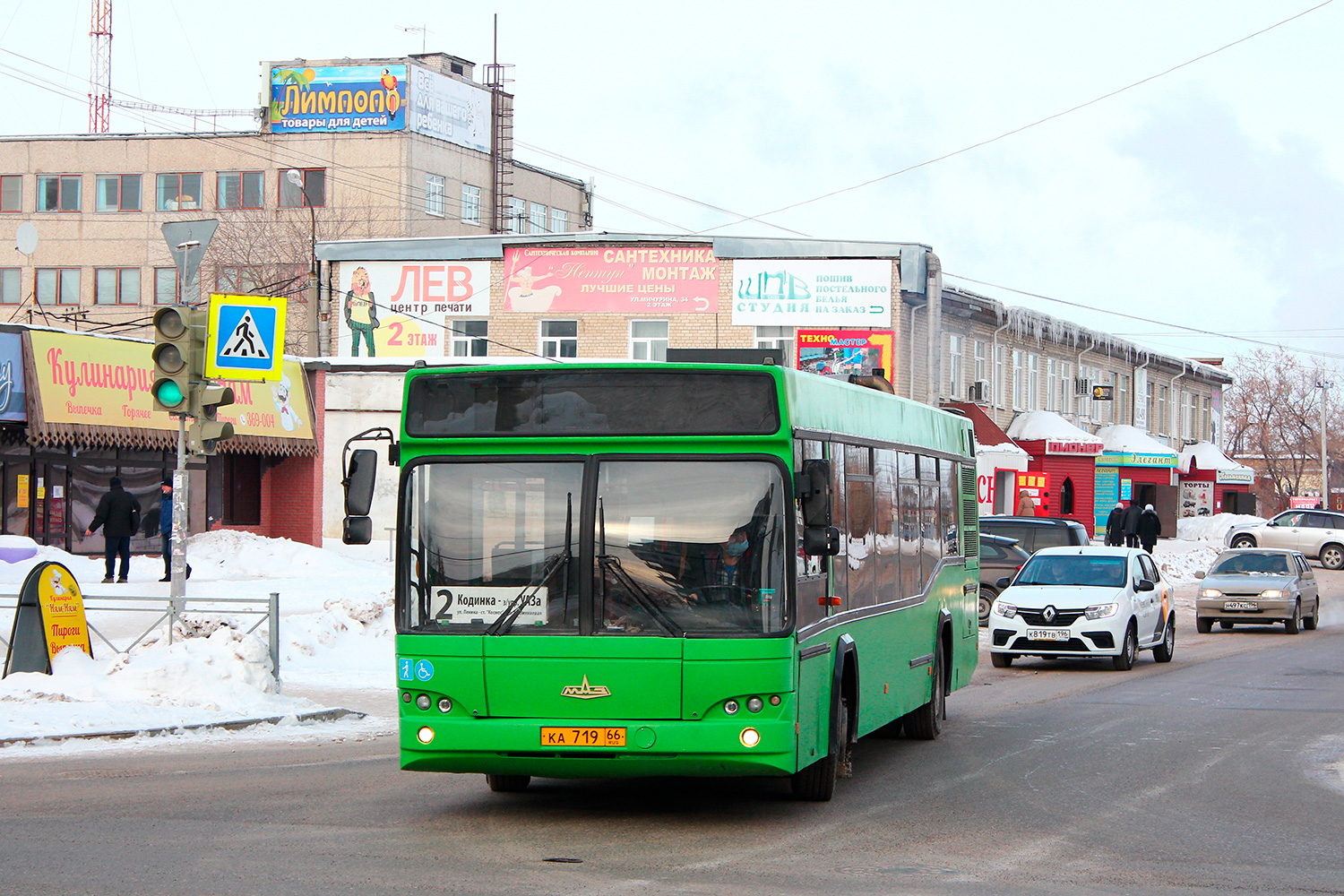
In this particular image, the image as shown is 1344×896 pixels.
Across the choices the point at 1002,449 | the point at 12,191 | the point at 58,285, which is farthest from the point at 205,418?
the point at 12,191

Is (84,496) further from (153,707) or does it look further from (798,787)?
(798,787)

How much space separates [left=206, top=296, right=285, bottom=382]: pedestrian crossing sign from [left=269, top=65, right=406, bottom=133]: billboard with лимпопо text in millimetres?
56051

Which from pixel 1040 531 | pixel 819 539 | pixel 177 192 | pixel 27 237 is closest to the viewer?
pixel 819 539

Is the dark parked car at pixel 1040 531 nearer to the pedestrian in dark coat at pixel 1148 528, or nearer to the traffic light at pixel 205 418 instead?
the pedestrian in dark coat at pixel 1148 528

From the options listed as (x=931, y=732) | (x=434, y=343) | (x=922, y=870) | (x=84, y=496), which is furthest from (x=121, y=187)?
(x=922, y=870)

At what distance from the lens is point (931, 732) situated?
13.2 meters

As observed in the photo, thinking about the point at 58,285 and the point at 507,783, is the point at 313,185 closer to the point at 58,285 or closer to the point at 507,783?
the point at 58,285

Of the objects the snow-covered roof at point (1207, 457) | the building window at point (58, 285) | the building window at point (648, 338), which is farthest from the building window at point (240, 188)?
the snow-covered roof at point (1207, 457)

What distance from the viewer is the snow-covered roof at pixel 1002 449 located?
46719mm

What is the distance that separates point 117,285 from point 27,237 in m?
7.35

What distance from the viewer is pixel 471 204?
74.3m

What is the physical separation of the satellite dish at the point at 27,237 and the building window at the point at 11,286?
3.46 m

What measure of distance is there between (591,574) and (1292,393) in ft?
325

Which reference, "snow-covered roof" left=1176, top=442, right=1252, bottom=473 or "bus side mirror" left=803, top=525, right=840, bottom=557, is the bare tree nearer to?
"snow-covered roof" left=1176, top=442, right=1252, bottom=473
